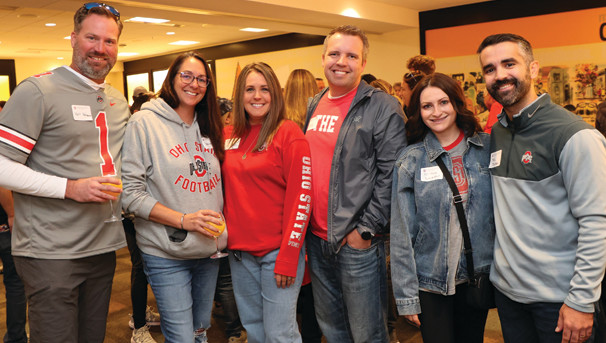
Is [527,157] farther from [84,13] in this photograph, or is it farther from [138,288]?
[138,288]

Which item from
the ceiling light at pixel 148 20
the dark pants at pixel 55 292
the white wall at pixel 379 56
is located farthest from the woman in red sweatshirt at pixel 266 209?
the white wall at pixel 379 56

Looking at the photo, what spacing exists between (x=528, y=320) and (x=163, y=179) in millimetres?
1528

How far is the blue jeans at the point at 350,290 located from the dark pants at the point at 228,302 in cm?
108

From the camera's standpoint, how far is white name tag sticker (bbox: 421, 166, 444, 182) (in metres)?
1.95

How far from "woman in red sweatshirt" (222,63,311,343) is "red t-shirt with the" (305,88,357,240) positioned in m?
0.13

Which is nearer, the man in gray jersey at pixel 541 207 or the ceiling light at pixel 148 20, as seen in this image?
the man in gray jersey at pixel 541 207

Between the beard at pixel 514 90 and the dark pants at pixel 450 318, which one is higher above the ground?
the beard at pixel 514 90

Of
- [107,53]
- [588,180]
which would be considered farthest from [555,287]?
[107,53]

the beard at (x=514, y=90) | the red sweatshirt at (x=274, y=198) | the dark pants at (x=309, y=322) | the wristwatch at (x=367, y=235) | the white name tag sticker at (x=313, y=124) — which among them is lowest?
the dark pants at (x=309, y=322)

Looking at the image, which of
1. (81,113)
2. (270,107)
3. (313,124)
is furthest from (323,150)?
(81,113)

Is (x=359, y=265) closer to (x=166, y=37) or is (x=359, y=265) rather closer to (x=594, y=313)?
(x=594, y=313)

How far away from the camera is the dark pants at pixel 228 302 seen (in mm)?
3270

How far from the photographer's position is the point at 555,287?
5.45 feet

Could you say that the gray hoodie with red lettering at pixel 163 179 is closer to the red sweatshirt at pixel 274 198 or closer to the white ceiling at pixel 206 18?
the red sweatshirt at pixel 274 198
